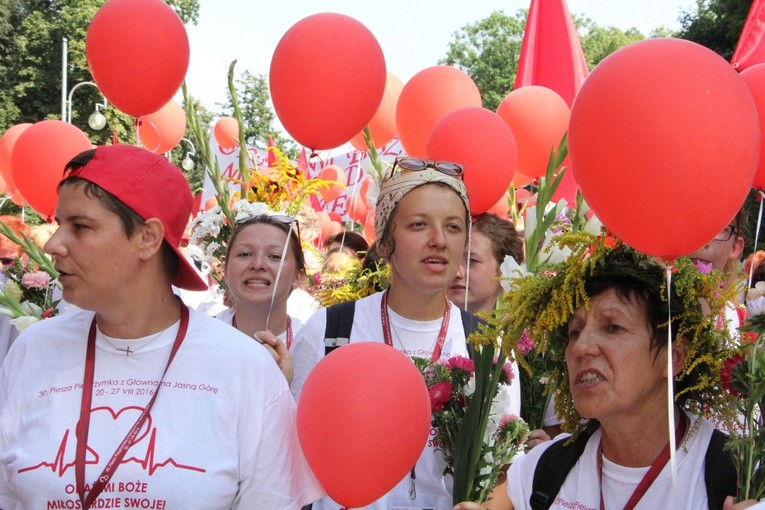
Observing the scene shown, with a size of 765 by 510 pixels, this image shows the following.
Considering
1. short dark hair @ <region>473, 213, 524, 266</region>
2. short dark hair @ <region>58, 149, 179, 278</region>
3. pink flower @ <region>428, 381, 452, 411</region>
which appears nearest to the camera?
short dark hair @ <region>58, 149, 179, 278</region>

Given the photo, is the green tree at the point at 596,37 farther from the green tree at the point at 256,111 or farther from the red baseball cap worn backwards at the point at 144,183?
the red baseball cap worn backwards at the point at 144,183

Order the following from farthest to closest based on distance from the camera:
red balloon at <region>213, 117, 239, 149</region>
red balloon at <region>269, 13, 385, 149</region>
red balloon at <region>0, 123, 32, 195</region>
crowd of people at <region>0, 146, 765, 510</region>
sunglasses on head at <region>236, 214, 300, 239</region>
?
1. red balloon at <region>213, 117, 239, 149</region>
2. red balloon at <region>0, 123, 32, 195</region>
3. sunglasses on head at <region>236, 214, 300, 239</region>
4. red balloon at <region>269, 13, 385, 149</region>
5. crowd of people at <region>0, 146, 765, 510</region>

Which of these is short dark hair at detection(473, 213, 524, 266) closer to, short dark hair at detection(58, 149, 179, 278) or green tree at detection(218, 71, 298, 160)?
short dark hair at detection(58, 149, 179, 278)

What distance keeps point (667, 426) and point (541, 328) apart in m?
0.47

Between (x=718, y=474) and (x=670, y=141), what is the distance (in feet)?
3.06

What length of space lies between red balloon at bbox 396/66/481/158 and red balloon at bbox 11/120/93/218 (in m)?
2.20

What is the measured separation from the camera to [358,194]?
12.0 metres

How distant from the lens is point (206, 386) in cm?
233

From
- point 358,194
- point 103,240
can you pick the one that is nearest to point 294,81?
point 103,240

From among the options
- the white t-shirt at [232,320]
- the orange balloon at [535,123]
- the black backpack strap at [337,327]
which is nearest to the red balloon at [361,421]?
the black backpack strap at [337,327]

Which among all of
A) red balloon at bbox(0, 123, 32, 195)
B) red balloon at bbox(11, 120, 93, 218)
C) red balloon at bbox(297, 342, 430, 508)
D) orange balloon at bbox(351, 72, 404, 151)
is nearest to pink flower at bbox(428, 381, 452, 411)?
red balloon at bbox(297, 342, 430, 508)

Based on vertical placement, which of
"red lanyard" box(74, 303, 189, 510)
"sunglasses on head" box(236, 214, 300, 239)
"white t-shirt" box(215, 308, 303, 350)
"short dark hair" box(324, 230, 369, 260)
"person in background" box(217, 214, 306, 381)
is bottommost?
"red lanyard" box(74, 303, 189, 510)

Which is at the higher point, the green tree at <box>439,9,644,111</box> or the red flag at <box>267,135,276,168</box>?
the green tree at <box>439,9,644,111</box>

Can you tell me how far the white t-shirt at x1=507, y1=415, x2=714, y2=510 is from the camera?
2363mm
